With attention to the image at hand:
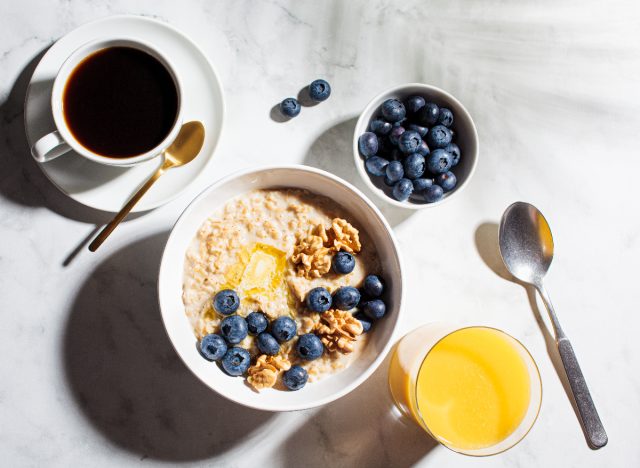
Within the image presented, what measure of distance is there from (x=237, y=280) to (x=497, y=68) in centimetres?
81

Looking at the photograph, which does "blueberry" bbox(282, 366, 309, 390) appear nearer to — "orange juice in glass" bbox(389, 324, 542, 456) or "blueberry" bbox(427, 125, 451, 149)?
"orange juice in glass" bbox(389, 324, 542, 456)

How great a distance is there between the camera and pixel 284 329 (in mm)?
1106

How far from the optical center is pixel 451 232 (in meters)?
1.35

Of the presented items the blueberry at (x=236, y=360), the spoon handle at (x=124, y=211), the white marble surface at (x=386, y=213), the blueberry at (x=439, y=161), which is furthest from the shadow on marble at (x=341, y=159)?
the blueberry at (x=236, y=360)

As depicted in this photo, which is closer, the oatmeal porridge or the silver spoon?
the oatmeal porridge

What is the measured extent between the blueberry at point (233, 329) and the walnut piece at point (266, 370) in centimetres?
6

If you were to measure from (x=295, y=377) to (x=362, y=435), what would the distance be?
0.30 metres

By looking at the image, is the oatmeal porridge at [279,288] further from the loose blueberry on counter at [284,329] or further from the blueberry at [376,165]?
the blueberry at [376,165]

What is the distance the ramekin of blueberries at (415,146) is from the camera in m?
1.25

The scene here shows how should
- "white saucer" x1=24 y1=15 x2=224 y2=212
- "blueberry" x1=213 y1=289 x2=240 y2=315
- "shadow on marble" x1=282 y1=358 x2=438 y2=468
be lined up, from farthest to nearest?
1. "shadow on marble" x1=282 y1=358 x2=438 y2=468
2. "white saucer" x1=24 y1=15 x2=224 y2=212
3. "blueberry" x1=213 y1=289 x2=240 y2=315

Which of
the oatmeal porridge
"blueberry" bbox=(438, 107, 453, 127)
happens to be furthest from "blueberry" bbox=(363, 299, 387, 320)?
"blueberry" bbox=(438, 107, 453, 127)

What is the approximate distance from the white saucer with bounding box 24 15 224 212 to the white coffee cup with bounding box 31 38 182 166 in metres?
0.06

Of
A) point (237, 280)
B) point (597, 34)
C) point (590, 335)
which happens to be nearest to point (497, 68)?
point (597, 34)

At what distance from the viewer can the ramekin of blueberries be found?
1252mm
